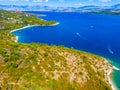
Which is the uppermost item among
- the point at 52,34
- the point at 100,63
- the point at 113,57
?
the point at 100,63

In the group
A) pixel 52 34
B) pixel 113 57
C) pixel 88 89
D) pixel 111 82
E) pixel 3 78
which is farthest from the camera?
pixel 52 34

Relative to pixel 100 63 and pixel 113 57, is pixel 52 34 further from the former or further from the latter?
pixel 100 63

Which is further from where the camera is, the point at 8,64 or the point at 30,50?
the point at 30,50

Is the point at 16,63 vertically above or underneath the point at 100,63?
above

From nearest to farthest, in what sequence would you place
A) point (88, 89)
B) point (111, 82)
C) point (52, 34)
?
1. point (88, 89)
2. point (111, 82)
3. point (52, 34)

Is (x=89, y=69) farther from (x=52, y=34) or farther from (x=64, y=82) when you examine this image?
(x=52, y=34)

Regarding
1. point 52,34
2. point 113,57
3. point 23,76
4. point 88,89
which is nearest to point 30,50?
point 23,76

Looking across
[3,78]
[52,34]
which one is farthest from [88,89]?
[52,34]
